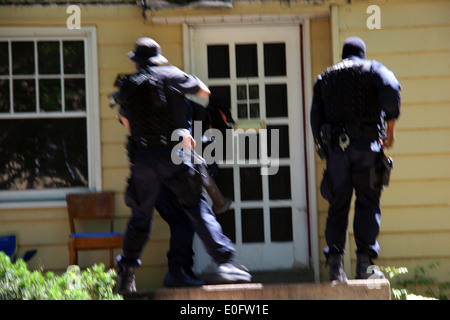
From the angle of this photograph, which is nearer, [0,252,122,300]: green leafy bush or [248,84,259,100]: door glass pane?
[0,252,122,300]: green leafy bush

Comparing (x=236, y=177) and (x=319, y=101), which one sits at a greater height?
(x=319, y=101)

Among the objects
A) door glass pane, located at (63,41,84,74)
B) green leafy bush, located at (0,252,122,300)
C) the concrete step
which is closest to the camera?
→ green leafy bush, located at (0,252,122,300)

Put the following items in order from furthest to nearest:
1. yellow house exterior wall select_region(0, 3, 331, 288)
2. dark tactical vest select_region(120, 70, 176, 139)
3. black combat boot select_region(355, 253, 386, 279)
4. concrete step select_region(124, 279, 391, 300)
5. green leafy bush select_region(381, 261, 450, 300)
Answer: yellow house exterior wall select_region(0, 3, 331, 288) → green leafy bush select_region(381, 261, 450, 300) → black combat boot select_region(355, 253, 386, 279) → dark tactical vest select_region(120, 70, 176, 139) → concrete step select_region(124, 279, 391, 300)

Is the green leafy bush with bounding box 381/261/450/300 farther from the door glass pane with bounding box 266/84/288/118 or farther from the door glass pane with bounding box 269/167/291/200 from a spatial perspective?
the door glass pane with bounding box 266/84/288/118

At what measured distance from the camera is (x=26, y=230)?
7188mm

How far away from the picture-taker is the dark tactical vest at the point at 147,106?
5445mm

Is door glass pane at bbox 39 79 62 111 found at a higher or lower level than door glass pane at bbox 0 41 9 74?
lower

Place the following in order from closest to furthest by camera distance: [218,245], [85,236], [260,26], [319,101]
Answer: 1. [218,245]
2. [319,101]
3. [85,236]
4. [260,26]

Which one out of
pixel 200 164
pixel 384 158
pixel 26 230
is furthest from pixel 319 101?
pixel 26 230

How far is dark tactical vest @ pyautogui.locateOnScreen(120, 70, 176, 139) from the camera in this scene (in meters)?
5.45

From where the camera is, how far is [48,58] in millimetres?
7340

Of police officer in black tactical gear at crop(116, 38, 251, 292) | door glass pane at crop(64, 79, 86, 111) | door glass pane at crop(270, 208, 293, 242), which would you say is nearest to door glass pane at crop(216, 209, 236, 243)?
door glass pane at crop(270, 208, 293, 242)

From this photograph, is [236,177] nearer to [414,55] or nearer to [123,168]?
[123,168]

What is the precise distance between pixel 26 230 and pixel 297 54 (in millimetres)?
3100
